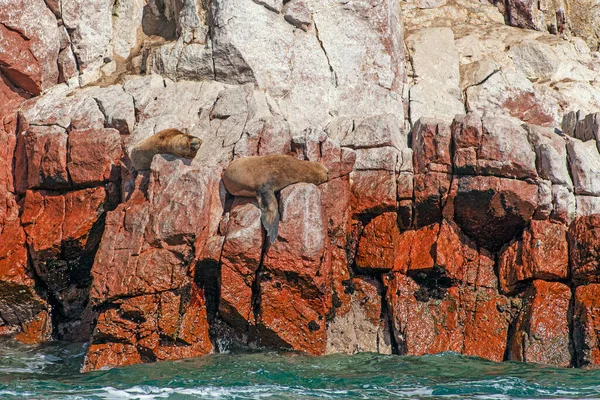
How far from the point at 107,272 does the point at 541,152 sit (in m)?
7.31

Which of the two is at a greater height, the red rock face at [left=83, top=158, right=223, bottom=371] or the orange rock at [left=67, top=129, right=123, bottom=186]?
the orange rock at [left=67, top=129, right=123, bottom=186]

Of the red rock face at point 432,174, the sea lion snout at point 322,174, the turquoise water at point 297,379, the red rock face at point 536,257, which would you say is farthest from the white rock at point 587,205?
the sea lion snout at point 322,174

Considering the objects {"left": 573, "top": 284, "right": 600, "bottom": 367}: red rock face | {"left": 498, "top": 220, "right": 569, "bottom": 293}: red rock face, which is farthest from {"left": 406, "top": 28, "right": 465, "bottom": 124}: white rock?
{"left": 573, "top": 284, "right": 600, "bottom": 367}: red rock face

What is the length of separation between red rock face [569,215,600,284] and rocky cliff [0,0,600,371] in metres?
0.03

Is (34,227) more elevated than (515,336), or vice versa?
(34,227)

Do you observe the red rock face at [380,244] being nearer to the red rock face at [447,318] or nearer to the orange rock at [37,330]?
the red rock face at [447,318]

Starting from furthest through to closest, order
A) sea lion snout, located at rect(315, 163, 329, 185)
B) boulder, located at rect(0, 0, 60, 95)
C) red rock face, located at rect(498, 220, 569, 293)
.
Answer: boulder, located at rect(0, 0, 60, 95)
sea lion snout, located at rect(315, 163, 329, 185)
red rock face, located at rect(498, 220, 569, 293)

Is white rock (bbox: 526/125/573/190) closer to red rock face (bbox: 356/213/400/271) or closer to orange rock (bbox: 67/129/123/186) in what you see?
red rock face (bbox: 356/213/400/271)

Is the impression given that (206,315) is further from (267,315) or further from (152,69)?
(152,69)

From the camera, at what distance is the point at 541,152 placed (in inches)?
533

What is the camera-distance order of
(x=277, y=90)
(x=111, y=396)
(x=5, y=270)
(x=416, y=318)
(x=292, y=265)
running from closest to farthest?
(x=111, y=396) → (x=292, y=265) → (x=416, y=318) → (x=5, y=270) → (x=277, y=90)

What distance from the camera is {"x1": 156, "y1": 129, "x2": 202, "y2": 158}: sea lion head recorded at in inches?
536

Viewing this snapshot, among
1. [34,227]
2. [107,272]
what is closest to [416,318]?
[107,272]

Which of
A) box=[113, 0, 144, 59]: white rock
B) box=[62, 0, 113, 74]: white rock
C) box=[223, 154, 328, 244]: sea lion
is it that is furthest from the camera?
box=[113, 0, 144, 59]: white rock
